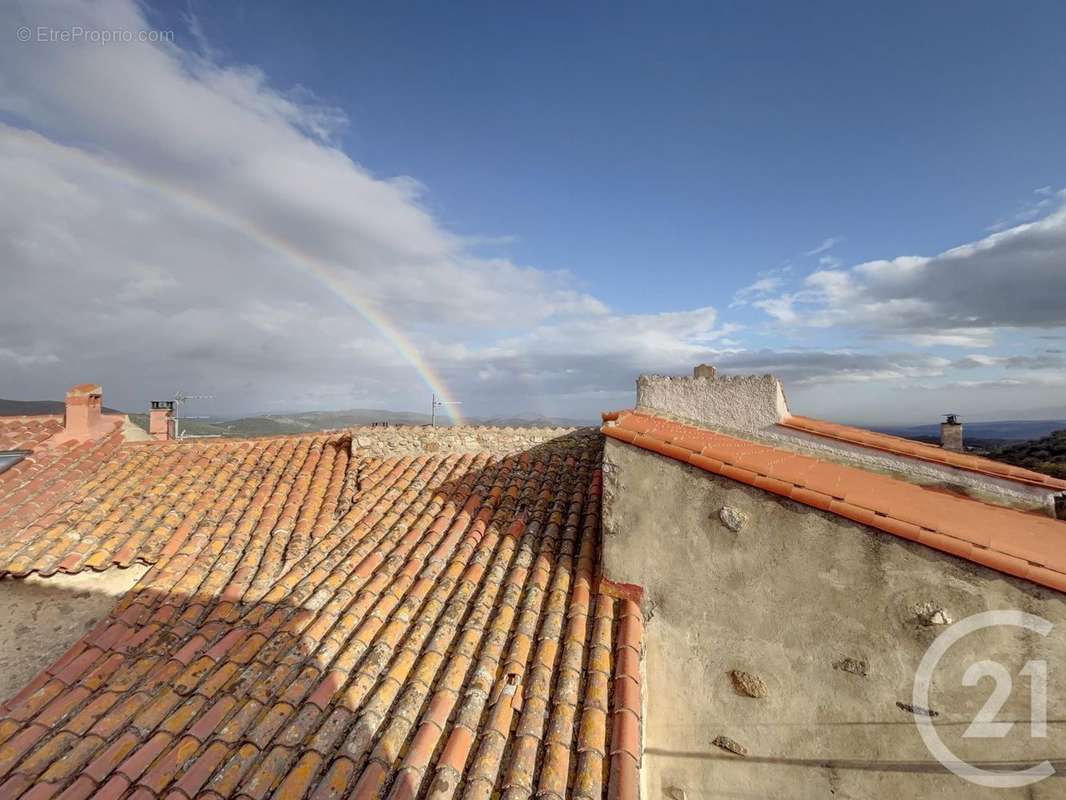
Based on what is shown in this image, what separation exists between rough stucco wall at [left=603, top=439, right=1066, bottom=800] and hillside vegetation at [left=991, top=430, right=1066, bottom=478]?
13599mm

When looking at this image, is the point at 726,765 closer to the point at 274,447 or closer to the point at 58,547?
the point at 58,547

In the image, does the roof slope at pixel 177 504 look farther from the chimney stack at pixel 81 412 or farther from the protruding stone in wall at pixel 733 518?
the protruding stone in wall at pixel 733 518

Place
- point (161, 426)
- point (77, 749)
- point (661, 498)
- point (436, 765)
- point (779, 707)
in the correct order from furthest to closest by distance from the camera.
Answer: point (161, 426) → point (661, 498) → point (779, 707) → point (77, 749) → point (436, 765)

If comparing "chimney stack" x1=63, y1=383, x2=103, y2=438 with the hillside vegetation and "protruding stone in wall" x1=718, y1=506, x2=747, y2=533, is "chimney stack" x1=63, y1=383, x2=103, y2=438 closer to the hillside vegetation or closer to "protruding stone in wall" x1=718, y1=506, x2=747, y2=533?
"protruding stone in wall" x1=718, y1=506, x2=747, y2=533

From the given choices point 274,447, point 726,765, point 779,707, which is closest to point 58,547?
point 274,447

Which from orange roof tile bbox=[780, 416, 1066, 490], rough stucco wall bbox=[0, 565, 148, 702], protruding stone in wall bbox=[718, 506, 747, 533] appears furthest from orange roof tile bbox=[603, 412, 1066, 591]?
rough stucco wall bbox=[0, 565, 148, 702]

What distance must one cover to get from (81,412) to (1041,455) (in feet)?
88.0

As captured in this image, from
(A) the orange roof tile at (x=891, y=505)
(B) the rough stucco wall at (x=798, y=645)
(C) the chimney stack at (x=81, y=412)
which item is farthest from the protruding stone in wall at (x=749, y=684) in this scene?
(C) the chimney stack at (x=81, y=412)

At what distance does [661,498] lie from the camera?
4.82 meters

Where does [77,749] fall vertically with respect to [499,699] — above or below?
below

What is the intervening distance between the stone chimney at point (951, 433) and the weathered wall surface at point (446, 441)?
552 inches

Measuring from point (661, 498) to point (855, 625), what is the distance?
1.81m

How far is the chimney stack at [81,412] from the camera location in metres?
8.00

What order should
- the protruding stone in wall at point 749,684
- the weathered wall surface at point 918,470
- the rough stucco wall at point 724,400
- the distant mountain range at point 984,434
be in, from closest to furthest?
the protruding stone in wall at point 749,684
the weathered wall surface at point 918,470
the rough stucco wall at point 724,400
the distant mountain range at point 984,434
